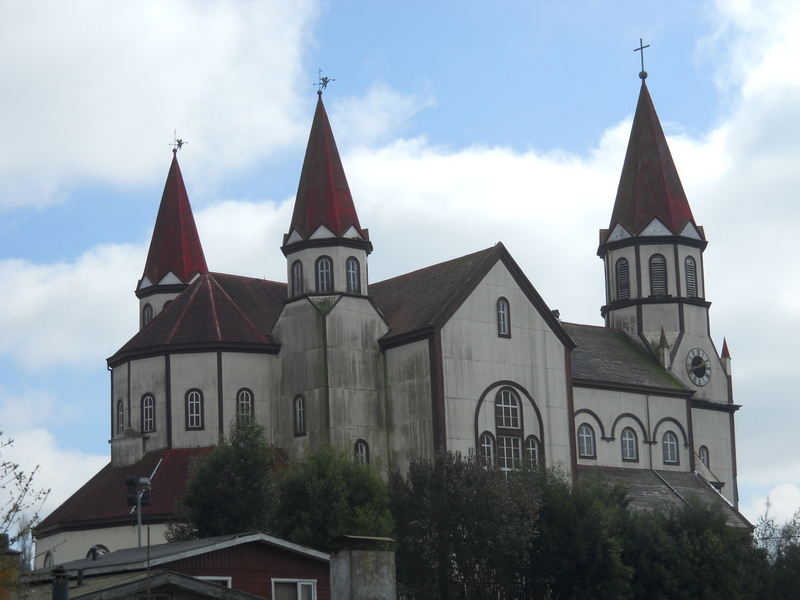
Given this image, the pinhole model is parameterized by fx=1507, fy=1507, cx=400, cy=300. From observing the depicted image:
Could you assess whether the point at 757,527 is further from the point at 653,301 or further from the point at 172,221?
the point at 172,221

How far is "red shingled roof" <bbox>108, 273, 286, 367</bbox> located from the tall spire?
21.8 meters

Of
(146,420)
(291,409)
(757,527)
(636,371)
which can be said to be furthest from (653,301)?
(146,420)

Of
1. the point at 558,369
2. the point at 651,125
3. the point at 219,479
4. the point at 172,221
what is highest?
the point at 651,125

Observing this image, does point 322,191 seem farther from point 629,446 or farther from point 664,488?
point 664,488

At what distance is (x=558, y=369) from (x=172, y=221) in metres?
23.6

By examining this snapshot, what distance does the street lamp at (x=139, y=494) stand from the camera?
52.5 metres

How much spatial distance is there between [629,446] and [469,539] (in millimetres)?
24267

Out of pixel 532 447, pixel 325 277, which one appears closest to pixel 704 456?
pixel 532 447

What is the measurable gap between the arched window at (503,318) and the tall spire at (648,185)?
17.1 m

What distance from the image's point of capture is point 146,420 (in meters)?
66.0

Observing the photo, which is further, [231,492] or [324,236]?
[324,236]

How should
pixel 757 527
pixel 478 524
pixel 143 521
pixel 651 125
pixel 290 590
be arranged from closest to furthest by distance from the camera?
pixel 290 590 < pixel 478 524 < pixel 143 521 < pixel 757 527 < pixel 651 125

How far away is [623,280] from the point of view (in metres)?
82.0

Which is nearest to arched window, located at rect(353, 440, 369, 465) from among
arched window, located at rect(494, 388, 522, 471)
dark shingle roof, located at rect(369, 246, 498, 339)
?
dark shingle roof, located at rect(369, 246, 498, 339)
